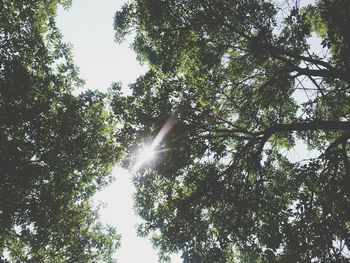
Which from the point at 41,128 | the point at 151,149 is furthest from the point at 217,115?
the point at 41,128

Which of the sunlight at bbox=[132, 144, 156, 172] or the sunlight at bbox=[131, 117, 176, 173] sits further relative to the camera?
the sunlight at bbox=[132, 144, 156, 172]

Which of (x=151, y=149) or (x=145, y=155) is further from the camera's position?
(x=145, y=155)

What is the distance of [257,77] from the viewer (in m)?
13.2

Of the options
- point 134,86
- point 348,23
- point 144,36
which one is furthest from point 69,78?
point 348,23

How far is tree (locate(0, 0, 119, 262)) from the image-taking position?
10.2 meters

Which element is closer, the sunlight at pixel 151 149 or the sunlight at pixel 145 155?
the sunlight at pixel 151 149

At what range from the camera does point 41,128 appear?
11352 mm

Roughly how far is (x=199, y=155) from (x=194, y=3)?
20.1ft

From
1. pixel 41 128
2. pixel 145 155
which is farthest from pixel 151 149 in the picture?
pixel 41 128

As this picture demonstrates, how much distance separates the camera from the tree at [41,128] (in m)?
10.2

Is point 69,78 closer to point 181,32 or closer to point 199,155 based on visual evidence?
point 181,32

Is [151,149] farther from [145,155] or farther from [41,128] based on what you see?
[41,128]

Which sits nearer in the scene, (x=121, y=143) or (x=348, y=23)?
(x=348, y=23)

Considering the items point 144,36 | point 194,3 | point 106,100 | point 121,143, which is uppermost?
point 144,36
